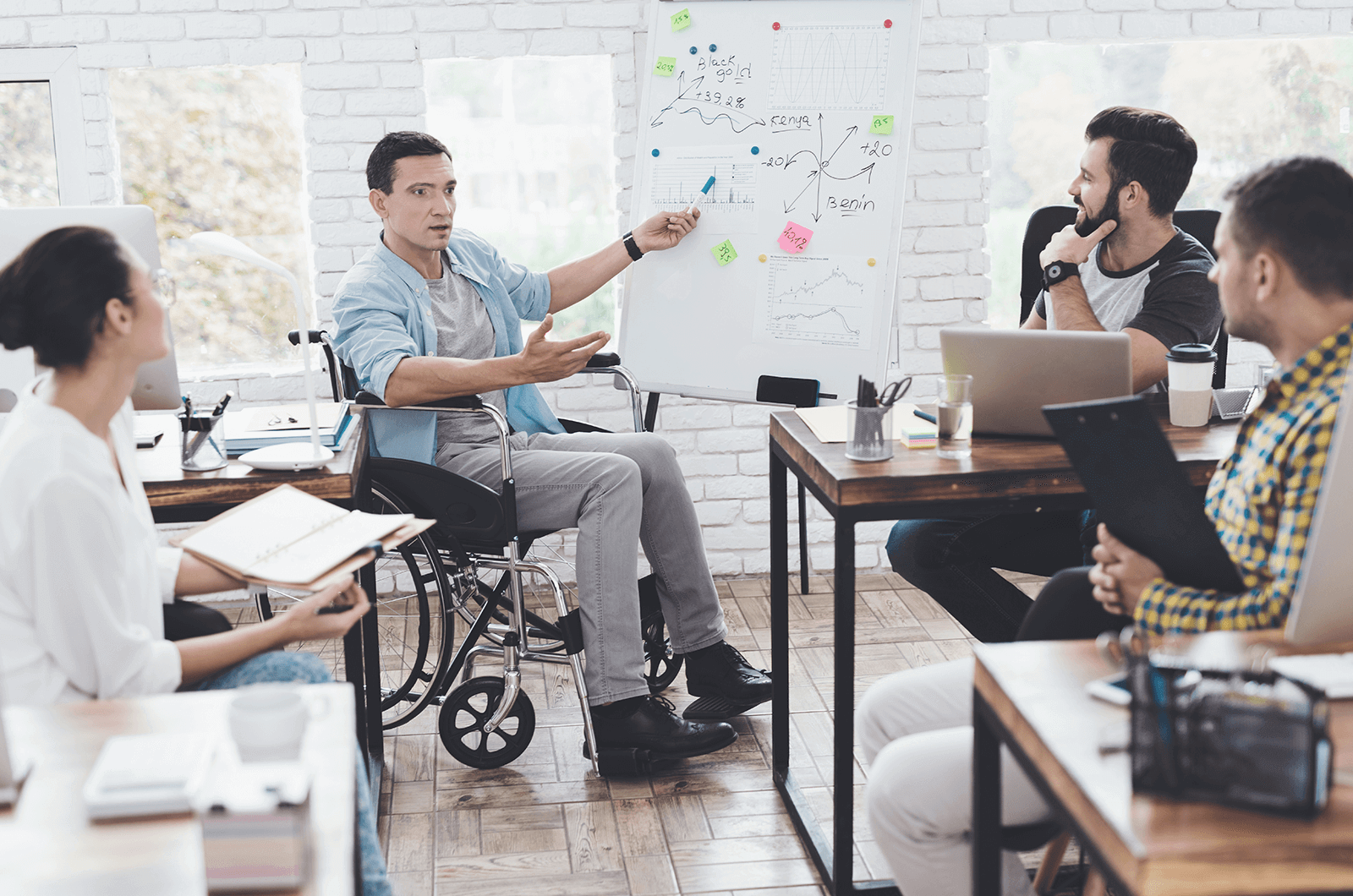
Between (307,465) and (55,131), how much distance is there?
1.81 meters

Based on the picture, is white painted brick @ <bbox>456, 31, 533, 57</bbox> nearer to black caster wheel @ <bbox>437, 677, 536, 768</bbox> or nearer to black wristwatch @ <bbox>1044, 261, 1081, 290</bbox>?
black wristwatch @ <bbox>1044, 261, 1081, 290</bbox>

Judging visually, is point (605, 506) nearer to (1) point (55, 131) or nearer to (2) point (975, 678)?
(2) point (975, 678)

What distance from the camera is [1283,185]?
132 cm

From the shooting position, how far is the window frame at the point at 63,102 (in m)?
3.10

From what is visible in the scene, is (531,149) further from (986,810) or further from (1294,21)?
(986,810)

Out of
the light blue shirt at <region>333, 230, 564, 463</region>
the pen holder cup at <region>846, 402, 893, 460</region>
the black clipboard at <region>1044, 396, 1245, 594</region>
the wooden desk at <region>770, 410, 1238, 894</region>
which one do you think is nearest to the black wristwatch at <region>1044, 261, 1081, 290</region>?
the wooden desk at <region>770, 410, 1238, 894</region>

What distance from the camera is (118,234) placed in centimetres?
187

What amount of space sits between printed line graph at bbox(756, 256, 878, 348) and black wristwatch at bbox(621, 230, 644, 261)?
324 millimetres

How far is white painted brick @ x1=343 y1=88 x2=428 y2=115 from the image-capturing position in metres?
3.21

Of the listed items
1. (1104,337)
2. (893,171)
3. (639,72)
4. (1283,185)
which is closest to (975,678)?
(1283,185)

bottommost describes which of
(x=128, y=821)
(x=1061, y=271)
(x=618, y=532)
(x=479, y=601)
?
(x=479, y=601)

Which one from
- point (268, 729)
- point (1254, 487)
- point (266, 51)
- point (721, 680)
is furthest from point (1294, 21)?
point (268, 729)

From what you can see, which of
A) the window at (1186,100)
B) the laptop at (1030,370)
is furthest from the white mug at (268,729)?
the window at (1186,100)

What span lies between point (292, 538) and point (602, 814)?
902 mm
